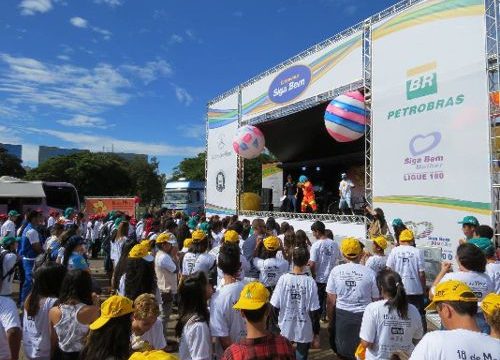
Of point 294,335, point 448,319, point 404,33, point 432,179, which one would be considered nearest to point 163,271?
point 294,335

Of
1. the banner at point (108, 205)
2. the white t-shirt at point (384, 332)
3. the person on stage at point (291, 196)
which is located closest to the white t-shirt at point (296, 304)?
the white t-shirt at point (384, 332)

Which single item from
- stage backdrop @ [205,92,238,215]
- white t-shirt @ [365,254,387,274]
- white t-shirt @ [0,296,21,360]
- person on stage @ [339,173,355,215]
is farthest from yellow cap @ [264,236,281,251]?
stage backdrop @ [205,92,238,215]

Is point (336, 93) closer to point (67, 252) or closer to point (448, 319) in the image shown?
point (67, 252)

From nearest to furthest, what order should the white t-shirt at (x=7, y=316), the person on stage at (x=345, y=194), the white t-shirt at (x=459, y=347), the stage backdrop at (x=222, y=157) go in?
1. the white t-shirt at (x=459, y=347)
2. the white t-shirt at (x=7, y=316)
3. the person on stage at (x=345, y=194)
4. the stage backdrop at (x=222, y=157)

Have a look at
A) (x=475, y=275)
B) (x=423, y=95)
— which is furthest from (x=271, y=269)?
(x=423, y=95)

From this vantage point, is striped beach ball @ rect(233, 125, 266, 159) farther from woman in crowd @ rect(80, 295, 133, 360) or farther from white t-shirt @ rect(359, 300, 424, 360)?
woman in crowd @ rect(80, 295, 133, 360)

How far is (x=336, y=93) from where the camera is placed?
426 inches

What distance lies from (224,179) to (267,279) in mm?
12280

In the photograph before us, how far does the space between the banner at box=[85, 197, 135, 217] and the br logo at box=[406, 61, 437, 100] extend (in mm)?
15764

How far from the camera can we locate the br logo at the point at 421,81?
7.88 meters

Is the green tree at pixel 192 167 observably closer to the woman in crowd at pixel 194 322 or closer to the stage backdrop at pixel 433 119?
the stage backdrop at pixel 433 119

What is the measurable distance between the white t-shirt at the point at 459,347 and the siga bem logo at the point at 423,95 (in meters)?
6.52

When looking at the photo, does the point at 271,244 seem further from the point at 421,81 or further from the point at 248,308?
the point at 421,81

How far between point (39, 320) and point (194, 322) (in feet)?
3.94
